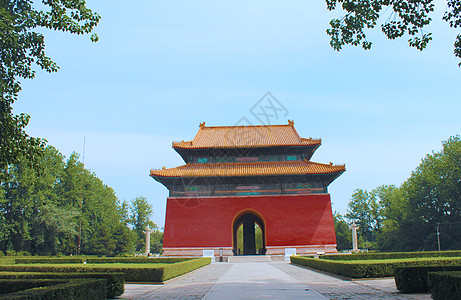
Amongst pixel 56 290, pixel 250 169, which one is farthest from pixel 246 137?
pixel 56 290

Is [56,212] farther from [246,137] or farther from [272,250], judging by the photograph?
[272,250]

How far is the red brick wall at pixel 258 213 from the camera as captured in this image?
1002 inches

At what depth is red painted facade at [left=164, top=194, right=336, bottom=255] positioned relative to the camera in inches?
1000

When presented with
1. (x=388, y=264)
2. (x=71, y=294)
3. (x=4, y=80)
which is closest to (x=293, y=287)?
(x=388, y=264)

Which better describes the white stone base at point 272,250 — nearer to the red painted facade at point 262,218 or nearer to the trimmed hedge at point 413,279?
the red painted facade at point 262,218

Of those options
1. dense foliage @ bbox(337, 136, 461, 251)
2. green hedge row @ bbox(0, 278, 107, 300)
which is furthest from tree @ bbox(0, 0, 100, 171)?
dense foliage @ bbox(337, 136, 461, 251)

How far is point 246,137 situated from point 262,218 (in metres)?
7.69

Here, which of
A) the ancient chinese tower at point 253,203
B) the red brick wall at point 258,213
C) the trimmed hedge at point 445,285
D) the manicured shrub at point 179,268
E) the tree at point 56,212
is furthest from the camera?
the tree at point 56,212

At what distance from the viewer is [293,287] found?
941 cm

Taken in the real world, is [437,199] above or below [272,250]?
above

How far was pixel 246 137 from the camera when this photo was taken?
100 feet

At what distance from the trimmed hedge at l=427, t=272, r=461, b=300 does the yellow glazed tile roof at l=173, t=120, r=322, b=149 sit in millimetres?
20606

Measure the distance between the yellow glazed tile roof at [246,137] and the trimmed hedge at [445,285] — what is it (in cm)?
2061

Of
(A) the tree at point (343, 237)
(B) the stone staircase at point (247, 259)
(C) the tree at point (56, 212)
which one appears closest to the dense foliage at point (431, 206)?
(A) the tree at point (343, 237)
